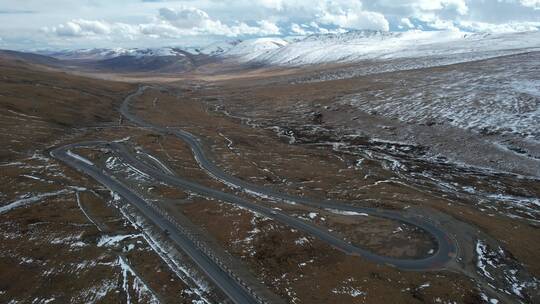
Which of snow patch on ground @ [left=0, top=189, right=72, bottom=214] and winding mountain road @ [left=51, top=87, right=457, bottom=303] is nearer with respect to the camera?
winding mountain road @ [left=51, top=87, right=457, bottom=303]

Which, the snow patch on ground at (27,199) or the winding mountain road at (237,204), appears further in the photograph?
the snow patch on ground at (27,199)

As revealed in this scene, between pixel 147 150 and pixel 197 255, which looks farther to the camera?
pixel 147 150

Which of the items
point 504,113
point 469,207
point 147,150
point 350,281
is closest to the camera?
point 350,281

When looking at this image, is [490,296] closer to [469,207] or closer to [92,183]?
[469,207]

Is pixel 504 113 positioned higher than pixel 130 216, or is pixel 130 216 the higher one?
pixel 504 113

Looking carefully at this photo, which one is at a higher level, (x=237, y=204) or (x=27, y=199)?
(x=237, y=204)

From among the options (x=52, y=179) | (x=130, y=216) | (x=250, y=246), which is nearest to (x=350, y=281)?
(x=250, y=246)

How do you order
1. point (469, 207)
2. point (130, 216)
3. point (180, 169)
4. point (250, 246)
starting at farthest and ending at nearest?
point (180, 169) < point (469, 207) < point (130, 216) < point (250, 246)

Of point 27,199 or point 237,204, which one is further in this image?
point 237,204
